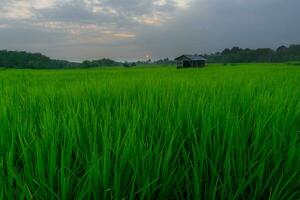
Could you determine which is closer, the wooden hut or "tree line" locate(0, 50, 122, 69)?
"tree line" locate(0, 50, 122, 69)

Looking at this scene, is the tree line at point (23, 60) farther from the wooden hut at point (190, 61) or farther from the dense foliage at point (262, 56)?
the dense foliage at point (262, 56)

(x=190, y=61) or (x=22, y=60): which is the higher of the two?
(x=22, y=60)

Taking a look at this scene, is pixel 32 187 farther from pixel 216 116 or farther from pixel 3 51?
pixel 3 51

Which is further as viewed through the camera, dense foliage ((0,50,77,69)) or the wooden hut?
the wooden hut

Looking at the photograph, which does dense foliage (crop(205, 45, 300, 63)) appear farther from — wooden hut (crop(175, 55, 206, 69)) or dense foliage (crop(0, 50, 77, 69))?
dense foliage (crop(0, 50, 77, 69))

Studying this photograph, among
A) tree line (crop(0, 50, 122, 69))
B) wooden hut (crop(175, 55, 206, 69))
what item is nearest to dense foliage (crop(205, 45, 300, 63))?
wooden hut (crop(175, 55, 206, 69))

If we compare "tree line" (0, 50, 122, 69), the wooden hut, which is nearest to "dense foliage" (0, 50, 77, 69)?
"tree line" (0, 50, 122, 69)

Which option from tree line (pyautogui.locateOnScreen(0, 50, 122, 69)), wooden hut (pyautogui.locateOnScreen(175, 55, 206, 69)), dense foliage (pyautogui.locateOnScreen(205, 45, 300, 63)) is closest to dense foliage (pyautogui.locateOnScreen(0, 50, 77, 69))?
tree line (pyautogui.locateOnScreen(0, 50, 122, 69))

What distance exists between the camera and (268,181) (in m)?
0.73

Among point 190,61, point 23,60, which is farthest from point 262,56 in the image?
point 23,60

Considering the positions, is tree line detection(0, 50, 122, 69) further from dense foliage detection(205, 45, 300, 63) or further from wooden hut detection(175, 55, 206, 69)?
dense foliage detection(205, 45, 300, 63)

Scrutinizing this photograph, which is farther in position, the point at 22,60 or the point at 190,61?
the point at 190,61

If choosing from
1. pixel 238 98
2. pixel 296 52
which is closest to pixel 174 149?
pixel 238 98

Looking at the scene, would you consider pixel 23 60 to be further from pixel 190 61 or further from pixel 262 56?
pixel 262 56
